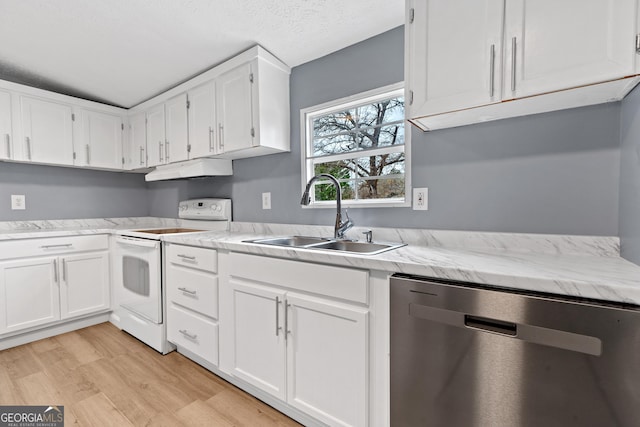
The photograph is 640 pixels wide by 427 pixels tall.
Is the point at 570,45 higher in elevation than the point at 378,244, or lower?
higher

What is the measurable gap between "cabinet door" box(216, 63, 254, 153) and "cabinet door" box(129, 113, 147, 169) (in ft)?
4.12

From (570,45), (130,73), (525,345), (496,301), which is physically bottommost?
(525,345)

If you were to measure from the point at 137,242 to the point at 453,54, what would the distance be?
2471mm

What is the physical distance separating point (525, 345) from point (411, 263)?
41cm

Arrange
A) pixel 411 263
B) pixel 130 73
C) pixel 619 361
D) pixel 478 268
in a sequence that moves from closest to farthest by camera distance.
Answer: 1. pixel 619 361
2. pixel 478 268
3. pixel 411 263
4. pixel 130 73

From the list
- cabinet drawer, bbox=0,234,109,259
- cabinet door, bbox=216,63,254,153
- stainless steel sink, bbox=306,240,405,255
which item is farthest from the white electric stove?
stainless steel sink, bbox=306,240,405,255

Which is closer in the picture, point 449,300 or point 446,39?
point 449,300

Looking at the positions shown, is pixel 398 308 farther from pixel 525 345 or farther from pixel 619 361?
pixel 619 361

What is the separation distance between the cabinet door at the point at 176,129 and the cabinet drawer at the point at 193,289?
1064 mm

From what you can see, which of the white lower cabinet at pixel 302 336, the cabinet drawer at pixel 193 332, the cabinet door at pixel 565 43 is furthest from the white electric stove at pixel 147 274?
the cabinet door at pixel 565 43

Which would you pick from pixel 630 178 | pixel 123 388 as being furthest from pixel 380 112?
pixel 123 388

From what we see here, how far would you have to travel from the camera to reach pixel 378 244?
5.49ft

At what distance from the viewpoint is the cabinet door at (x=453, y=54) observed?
1.16 metres

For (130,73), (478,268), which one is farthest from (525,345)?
(130,73)
